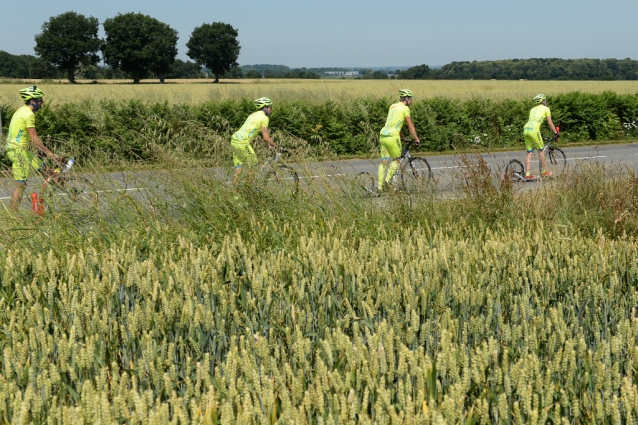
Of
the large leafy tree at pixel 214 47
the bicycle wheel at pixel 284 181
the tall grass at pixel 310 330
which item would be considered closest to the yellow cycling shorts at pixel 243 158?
the bicycle wheel at pixel 284 181

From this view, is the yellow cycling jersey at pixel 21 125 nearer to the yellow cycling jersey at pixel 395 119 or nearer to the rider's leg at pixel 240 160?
the rider's leg at pixel 240 160

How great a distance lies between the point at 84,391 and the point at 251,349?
0.84 meters

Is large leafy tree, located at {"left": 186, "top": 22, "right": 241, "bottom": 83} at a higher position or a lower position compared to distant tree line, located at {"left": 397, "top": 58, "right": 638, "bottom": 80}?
higher

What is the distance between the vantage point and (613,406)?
8.70 feet

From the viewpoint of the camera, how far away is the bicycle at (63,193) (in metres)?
6.76

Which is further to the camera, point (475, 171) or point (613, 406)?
point (475, 171)

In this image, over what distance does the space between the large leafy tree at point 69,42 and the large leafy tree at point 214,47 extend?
17.4m

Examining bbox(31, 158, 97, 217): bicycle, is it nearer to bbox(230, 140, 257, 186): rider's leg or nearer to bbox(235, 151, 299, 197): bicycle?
bbox(230, 140, 257, 186): rider's leg

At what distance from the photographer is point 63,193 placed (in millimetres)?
6988

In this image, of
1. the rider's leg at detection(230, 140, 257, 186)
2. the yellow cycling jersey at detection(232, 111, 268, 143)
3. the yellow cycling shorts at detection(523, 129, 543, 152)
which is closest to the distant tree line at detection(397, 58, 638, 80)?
the yellow cycling shorts at detection(523, 129, 543, 152)

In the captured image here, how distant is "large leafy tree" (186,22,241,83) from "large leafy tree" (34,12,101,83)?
57.1ft

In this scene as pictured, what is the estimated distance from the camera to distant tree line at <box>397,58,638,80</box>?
9975 centimetres

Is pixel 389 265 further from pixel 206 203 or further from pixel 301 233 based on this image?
pixel 206 203

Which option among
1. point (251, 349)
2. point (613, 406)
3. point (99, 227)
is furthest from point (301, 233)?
point (613, 406)
